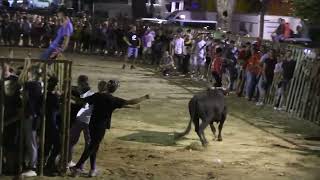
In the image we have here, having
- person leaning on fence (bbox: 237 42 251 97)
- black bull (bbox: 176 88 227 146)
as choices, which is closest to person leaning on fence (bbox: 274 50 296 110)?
person leaning on fence (bbox: 237 42 251 97)

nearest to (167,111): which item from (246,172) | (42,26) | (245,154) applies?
(245,154)

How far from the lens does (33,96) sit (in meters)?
8.73

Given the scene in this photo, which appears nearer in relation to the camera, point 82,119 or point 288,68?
point 82,119

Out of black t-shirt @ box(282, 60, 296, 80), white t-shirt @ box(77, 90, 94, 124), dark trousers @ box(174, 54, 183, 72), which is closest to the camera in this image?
white t-shirt @ box(77, 90, 94, 124)

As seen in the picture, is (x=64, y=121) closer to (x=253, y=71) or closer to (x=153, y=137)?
(x=153, y=137)

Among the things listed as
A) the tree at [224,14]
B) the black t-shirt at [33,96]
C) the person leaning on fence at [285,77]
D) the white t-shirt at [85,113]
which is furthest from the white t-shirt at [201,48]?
the black t-shirt at [33,96]

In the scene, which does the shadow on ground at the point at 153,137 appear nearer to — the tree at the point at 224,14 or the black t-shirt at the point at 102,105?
the black t-shirt at the point at 102,105

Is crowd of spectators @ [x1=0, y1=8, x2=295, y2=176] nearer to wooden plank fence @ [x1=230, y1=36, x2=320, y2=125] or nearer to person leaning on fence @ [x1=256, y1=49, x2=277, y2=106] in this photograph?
person leaning on fence @ [x1=256, y1=49, x2=277, y2=106]

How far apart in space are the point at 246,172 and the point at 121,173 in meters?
1.98

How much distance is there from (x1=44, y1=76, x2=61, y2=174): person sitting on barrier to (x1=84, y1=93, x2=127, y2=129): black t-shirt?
0.48 m

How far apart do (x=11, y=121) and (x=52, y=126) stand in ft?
1.85

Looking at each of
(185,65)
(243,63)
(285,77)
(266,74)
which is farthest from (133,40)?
(285,77)

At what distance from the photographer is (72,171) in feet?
29.8

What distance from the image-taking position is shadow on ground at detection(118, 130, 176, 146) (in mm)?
12117
